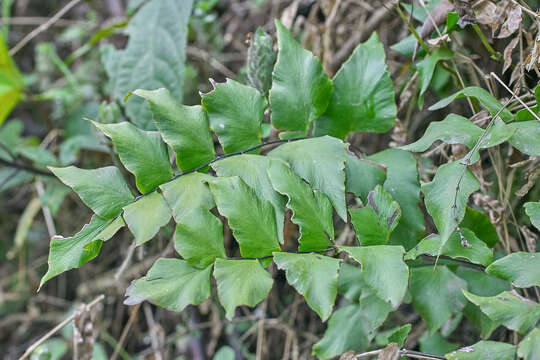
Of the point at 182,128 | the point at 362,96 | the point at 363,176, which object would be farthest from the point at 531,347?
the point at 182,128

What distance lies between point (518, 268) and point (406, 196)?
0.18 meters

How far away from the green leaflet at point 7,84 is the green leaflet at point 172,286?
94 centimetres

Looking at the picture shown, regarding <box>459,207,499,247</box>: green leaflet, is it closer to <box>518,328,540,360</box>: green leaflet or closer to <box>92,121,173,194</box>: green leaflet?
<box>518,328,540,360</box>: green leaflet

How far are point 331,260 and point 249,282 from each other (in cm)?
11

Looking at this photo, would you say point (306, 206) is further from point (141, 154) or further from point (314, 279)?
point (141, 154)

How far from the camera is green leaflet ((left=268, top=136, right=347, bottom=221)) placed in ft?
1.94

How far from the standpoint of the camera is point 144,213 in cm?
58

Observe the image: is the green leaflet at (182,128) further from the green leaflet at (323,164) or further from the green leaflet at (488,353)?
the green leaflet at (488,353)

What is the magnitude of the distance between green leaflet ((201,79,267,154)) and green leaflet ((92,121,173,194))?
88 millimetres

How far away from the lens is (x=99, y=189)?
1.97 feet

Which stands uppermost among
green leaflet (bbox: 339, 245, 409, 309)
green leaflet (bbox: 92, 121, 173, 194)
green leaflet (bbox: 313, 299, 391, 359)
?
green leaflet (bbox: 92, 121, 173, 194)

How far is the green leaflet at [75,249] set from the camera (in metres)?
0.55

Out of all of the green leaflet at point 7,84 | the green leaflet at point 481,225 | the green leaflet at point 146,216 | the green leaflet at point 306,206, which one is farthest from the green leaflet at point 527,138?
the green leaflet at point 7,84

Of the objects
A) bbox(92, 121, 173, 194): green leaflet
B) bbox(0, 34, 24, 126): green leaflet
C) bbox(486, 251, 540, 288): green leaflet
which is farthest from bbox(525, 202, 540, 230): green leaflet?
bbox(0, 34, 24, 126): green leaflet
